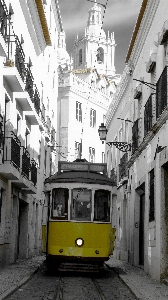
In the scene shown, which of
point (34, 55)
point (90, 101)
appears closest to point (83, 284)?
point (34, 55)

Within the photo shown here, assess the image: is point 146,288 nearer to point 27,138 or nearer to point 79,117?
point 27,138

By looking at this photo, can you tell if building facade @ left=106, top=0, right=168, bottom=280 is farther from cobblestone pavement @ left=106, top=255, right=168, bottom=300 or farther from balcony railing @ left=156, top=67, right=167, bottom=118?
cobblestone pavement @ left=106, top=255, right=168, bottom=300

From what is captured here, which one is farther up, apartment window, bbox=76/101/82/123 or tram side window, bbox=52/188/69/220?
apartment window, bbox=76/101/82/123

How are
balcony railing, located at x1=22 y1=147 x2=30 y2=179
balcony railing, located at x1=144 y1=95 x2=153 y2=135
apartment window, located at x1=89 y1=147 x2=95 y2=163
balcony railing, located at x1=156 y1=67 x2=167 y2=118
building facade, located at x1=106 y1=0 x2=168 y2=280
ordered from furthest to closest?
apartment window, located at x1=89 y1=147 x2=95 y2=163 < balcony railing, located at x1=22 y1=147 x2=30 y2=179 < balcony railing, located at x1=144 y1=95 x2=153 y2=135 < building facade, located at x1=106 y1=0 x2=168 y2=280 < balcony railing, located at x1=156 y1=67 x2=167 y2=118

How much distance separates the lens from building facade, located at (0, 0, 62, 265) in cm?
1502

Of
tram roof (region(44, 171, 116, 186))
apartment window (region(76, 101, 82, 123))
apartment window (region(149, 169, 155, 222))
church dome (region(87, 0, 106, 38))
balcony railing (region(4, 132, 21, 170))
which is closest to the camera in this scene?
apartment window (region(149, 169, 155, 222))

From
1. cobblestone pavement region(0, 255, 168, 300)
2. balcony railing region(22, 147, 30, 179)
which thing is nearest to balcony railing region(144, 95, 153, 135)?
cobblestone pavement region(0, 255, 168, 300)

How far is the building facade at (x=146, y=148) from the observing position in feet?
39.5

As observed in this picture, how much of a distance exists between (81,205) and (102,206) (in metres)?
0.55

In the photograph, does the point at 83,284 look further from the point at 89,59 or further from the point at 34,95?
the point at 89,59

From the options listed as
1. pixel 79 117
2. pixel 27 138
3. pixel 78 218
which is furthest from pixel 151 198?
pixel 79 117

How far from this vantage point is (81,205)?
13.6 m

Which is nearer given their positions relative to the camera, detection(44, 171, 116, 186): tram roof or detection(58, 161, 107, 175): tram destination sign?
detection(44, 171, 116, 186): tram roof

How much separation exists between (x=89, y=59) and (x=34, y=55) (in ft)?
202
